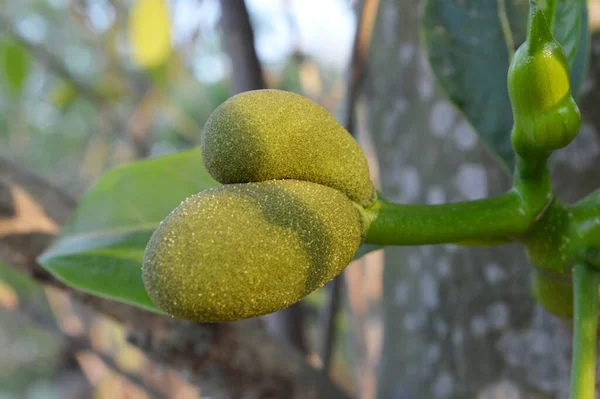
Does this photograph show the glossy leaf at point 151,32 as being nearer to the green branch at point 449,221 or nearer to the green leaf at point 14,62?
the green leaf at point 14,62

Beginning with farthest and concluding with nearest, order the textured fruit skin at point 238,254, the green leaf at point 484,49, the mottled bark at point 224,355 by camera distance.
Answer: the mottled bark at point 224,355, the green leaf at point 484,49, the textured fruit skin at point 238,254

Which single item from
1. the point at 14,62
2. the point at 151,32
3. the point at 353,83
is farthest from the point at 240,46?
the point at 14,62

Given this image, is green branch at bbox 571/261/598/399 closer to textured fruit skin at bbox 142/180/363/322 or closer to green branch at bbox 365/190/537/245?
green branch at bbox 365/190/537/245

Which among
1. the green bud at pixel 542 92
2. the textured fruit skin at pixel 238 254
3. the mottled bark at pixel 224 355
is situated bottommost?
the mottled bark at pixel 224 355

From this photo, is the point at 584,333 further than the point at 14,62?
No

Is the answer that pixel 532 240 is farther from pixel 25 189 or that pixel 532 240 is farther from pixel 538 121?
pixel 25 189

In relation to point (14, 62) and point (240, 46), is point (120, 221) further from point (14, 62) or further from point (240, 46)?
point (14, 62)

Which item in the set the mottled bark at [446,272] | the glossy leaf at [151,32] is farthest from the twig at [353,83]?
the glossy leaf at [151,32]
